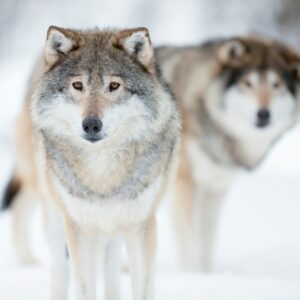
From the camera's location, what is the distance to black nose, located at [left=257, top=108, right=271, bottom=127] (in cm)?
615

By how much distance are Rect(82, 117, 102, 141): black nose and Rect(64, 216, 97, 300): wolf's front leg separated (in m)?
0.58

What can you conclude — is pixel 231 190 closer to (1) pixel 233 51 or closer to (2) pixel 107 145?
(1) pixel 233 51

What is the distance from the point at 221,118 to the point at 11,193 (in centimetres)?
179

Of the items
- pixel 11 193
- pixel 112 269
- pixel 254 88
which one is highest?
pixel 254 88

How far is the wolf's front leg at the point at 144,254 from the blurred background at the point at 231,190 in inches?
21.7

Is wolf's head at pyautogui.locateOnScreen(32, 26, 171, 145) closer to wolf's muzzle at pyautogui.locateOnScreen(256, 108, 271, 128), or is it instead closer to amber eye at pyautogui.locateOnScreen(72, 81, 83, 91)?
amber eye at pyautogui.locateOnScreen(72, 81, 83, 91)

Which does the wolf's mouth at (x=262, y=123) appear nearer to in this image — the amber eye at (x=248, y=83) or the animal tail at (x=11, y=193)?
the amber eye at (x=248, y=83)

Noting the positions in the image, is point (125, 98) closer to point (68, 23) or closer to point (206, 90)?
point (206, 90)

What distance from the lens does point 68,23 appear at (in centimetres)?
1644

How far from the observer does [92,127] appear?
3.55 meters

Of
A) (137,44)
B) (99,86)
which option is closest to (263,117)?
(137,44)

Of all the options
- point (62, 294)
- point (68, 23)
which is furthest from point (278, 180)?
point (68, 23)

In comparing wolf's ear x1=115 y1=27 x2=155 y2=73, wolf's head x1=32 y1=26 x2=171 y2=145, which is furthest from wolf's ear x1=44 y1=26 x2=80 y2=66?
wolf's ear x1=115 y1=27 x2=155 y2=73

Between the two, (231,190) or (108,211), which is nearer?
(108,211)
